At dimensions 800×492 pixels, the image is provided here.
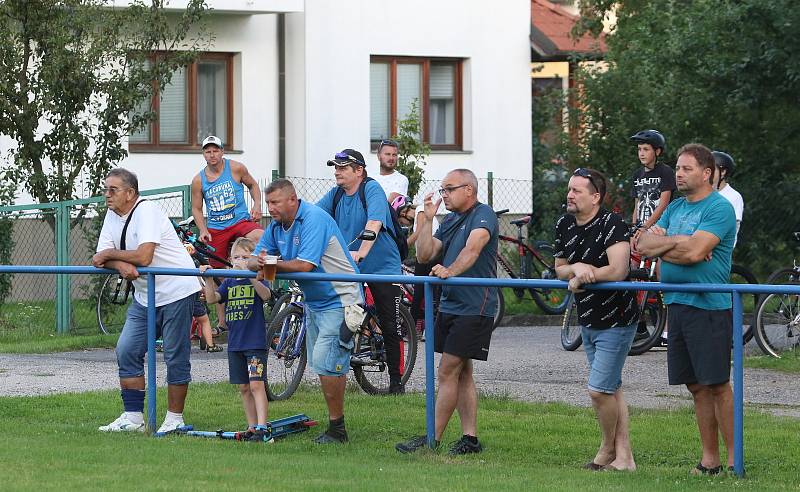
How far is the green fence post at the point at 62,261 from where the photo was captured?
17375 mm

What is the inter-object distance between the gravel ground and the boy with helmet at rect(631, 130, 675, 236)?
1.37 meters

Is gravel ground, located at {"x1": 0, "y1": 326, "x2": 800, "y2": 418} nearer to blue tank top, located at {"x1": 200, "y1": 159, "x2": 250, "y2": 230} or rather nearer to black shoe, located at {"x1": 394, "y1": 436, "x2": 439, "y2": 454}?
blue tank top, located at {"x1": 200, "y1": 159, "x2": 250, "y2": 230}

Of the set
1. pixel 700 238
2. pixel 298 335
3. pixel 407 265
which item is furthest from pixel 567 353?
pixel 700 238

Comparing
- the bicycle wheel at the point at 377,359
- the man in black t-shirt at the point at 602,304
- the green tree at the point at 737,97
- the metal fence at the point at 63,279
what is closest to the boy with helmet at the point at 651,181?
the bicycle wheel at the point at 377,359

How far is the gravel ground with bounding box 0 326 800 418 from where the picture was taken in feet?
40.4

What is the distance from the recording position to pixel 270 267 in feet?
32.3

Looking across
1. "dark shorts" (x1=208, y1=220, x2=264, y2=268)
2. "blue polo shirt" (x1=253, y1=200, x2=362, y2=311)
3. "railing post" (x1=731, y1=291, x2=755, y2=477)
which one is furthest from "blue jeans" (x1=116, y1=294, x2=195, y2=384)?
"dark shorts" (x1=208, y1=220, x2=264, y2=268)

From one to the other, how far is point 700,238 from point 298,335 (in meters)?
4.15

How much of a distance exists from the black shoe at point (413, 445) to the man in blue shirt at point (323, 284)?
51cm

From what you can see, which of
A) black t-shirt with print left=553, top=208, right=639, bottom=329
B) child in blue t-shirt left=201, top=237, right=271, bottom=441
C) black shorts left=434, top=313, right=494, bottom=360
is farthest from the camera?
child in blue t-shirt left=201, top=237, right=271, bottom=441

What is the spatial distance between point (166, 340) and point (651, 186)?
17.5 ft

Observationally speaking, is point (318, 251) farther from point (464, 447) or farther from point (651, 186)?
point (651, 186)

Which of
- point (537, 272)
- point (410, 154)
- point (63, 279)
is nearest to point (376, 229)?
point (63, 279)

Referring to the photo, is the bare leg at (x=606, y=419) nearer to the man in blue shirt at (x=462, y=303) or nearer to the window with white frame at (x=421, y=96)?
the man in blue shirt at (x=462, y=303)
